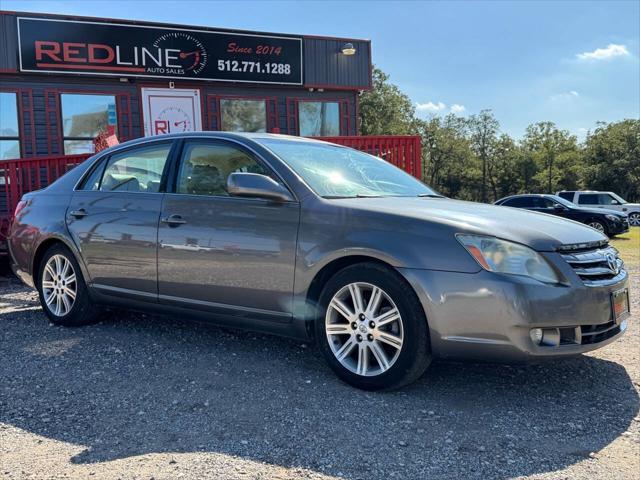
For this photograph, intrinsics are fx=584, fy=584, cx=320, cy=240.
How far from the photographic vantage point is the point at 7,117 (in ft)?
36.9

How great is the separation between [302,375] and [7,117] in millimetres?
9996

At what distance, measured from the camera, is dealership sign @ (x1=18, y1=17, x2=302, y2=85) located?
A: 36.1ft

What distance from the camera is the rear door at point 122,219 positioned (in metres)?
4.50

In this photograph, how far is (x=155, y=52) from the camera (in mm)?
11781

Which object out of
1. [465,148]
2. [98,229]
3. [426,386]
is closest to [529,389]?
[426,386]

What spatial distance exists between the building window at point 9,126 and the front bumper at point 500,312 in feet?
34.3

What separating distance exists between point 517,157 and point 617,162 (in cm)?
947

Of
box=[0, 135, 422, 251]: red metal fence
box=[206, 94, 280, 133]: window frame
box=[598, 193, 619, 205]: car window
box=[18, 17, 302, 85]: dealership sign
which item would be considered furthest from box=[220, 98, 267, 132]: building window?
box=[598, 193, 619, 205]: car window

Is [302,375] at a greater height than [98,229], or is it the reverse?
[98,229]

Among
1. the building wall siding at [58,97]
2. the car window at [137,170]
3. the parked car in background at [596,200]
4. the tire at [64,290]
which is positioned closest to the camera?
the car window at [137,170]

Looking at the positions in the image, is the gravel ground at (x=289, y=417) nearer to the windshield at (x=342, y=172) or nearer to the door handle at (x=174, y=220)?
the door handle at (x=174, y=220)

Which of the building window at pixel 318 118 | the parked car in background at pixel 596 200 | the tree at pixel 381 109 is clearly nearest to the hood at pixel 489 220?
the building window at pixel 318 118

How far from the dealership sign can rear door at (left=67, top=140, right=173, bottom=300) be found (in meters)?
7.24

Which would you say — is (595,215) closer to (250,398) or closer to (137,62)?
(137,62)
